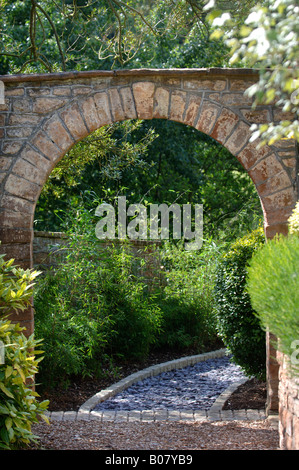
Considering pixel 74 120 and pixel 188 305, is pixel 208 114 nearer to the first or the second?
pixel 74 120

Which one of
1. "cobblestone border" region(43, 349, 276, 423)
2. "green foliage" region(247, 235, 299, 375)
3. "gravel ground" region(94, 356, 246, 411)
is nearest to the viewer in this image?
"green foliage" region(247, 235, 299, 375)

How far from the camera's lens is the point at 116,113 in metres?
4.77

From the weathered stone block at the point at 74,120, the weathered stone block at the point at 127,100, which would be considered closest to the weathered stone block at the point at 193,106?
the weathered stone block at the point at 127,100

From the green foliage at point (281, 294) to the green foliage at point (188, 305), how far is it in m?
4.59

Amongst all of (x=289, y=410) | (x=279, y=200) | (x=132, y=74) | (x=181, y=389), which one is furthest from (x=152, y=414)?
(x=132, y=74)

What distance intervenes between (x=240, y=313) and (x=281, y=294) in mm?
2508

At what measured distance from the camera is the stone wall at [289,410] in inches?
128

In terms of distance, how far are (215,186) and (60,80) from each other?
7.83 meters

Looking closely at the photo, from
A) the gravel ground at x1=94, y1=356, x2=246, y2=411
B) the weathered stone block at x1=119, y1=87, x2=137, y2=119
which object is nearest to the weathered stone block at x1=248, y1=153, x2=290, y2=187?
the weathered stone block at x1=119, y1=87, x2=137, y2=119

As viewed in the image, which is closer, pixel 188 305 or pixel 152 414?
pixel 152 414

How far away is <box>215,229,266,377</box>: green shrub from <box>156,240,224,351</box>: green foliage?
2.15m

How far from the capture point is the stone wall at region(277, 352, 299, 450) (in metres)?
3.26

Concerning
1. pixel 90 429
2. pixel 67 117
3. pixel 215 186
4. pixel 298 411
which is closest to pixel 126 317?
pixel 90 429

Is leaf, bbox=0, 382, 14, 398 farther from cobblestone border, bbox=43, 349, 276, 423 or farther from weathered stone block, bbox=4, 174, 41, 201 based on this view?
weathered stone block, bbox=4, 174, 41, 201
